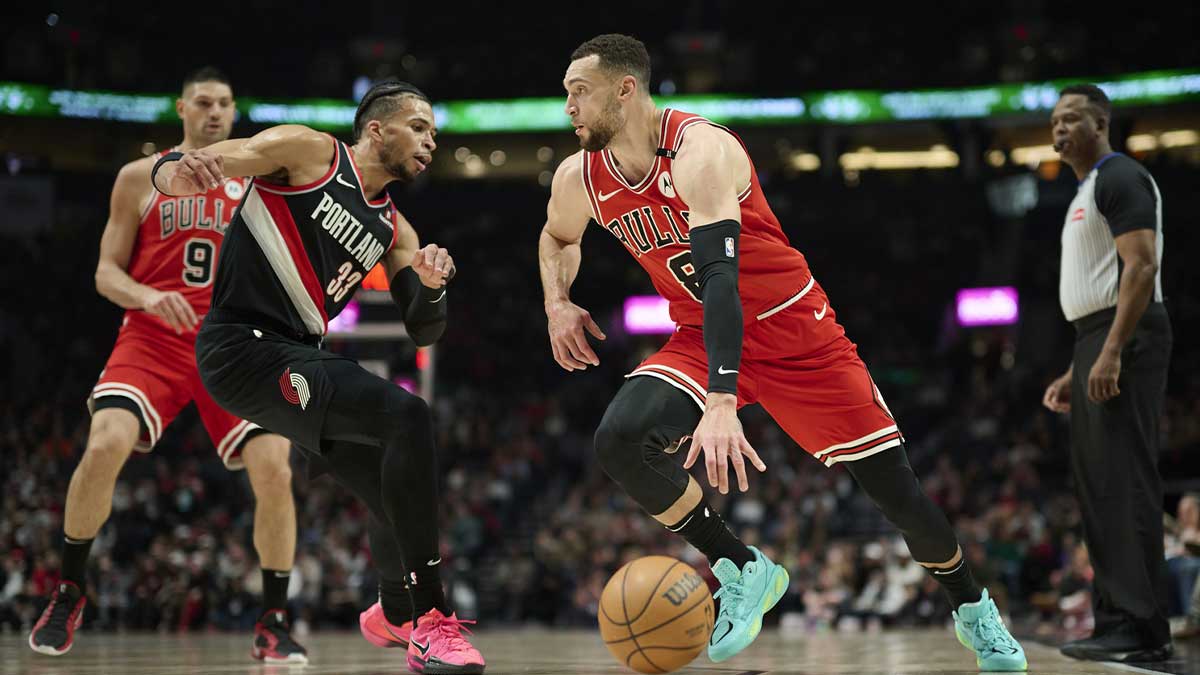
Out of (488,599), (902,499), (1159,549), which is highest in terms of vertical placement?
(902,499)

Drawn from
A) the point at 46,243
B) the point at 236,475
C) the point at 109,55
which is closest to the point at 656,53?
the point at 109,55

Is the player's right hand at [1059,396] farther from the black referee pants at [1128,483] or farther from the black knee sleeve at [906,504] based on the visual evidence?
the black knee sleeve at [906,504]

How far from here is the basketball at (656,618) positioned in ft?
13.2

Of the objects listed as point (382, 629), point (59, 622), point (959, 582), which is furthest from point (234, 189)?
point (959, 582)

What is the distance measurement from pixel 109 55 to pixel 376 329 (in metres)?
19.5

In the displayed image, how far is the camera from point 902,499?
14.4ft

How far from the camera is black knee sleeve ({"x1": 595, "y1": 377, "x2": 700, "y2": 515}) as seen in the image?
4117 millimetres

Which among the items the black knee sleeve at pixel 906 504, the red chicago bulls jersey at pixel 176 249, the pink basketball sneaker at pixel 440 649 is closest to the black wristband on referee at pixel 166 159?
the red chicago bulls jersey at pixel 176 249

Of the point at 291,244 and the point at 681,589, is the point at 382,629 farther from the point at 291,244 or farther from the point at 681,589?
the point at 291,244

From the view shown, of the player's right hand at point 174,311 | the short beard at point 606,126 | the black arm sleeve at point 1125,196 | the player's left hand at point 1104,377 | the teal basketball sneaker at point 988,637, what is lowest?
the teal basketball sneaker at point 988,637

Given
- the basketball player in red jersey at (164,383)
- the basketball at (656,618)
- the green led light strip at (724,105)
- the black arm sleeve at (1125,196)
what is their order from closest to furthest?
1. the basketball at (656,618)
2. the black arm sleeve at (1125,196)
3. the basketball player in red jersey at (164,383)
4. the green led light strip at (724,105)

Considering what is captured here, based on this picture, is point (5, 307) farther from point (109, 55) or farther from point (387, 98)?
point (387, 98)

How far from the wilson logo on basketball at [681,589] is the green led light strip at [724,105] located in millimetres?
22764

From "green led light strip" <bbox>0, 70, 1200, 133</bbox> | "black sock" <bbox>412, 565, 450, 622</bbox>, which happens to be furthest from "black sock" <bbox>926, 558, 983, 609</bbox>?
"green led light strip" <bbox>0, 70, 1200, 133</bbox>
